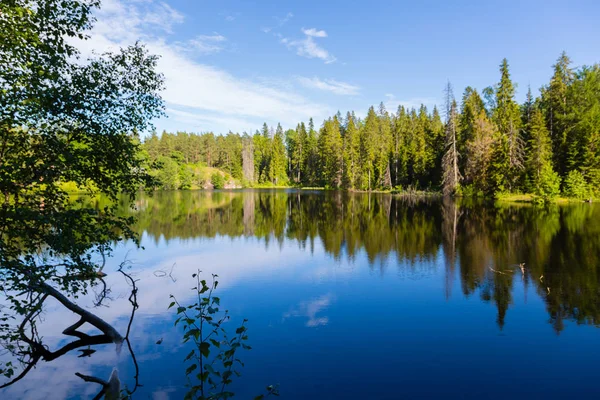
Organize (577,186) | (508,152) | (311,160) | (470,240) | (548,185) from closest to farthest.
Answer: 1. (470,240)
2. (548,185)
3. (577,186)
4. (508,152)
5. (311,160)

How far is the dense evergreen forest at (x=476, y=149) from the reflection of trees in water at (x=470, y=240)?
1437 centimetres

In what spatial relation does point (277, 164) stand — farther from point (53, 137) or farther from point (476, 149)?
point (53, 137)

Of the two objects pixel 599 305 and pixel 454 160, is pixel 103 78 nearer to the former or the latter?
pixel 599 305

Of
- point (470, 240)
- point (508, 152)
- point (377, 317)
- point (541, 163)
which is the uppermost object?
point (508, 152)

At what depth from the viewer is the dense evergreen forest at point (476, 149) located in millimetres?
52906

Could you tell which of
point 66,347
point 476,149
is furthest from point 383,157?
point 66,347

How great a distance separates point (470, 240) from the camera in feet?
81.5

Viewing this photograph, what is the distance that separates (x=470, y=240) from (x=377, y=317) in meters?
15.2

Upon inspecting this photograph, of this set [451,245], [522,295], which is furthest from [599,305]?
[451,245]

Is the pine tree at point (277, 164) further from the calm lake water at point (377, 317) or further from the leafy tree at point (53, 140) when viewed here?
the leafy tree at point (53, 140)

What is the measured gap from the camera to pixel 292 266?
19.5 meters

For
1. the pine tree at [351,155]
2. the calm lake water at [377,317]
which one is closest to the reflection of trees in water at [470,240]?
the calm lake water at [377,317]

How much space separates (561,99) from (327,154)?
55.8m

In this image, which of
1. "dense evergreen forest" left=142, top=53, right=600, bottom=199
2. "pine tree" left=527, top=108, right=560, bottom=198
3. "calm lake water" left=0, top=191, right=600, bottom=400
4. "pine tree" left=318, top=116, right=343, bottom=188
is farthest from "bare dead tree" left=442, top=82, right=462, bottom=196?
"calm lake water" left=0, top=191, right=600, bottom=400
